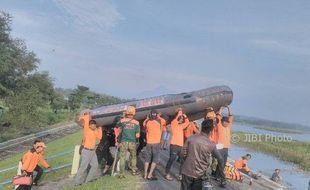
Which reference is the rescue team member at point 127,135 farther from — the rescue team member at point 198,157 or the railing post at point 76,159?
the rescue team member at point 198,157

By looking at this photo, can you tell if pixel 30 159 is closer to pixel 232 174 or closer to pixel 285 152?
pixel 232 174

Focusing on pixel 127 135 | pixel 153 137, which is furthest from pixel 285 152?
pixel 127 135

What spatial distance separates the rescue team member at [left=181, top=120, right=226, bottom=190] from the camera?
886 centimetres

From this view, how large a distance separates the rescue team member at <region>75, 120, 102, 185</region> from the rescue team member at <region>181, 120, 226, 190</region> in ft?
18.0

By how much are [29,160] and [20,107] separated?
29281 millimetres

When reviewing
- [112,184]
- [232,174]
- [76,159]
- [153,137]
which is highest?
[153,137]

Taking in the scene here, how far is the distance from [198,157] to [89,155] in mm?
5847

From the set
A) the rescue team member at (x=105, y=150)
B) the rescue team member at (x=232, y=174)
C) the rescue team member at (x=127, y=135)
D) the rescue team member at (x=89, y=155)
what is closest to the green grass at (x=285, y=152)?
the rescue team member at (x=232, y=174)

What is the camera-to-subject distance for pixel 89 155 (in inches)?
551

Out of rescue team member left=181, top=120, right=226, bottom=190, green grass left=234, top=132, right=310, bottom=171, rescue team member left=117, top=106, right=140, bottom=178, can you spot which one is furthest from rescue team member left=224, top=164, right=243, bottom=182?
green grass left=234, top=132, right=310, bottom=171

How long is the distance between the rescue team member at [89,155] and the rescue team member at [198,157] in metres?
5.50

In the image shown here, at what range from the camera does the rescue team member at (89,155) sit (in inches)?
549

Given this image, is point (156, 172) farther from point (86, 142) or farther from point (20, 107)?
point (20, 107)

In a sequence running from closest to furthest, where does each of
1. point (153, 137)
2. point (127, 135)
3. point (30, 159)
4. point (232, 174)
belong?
point (30, 159)
point (127, 135)
point (153, 137)
point (232, 174)
